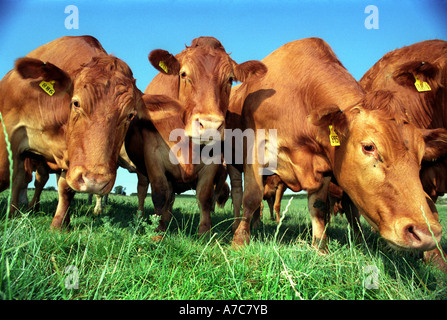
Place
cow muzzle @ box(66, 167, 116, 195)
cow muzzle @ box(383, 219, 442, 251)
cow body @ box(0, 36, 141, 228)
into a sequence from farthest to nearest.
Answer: cow body @ box(0, 36, 141, 228) → cow muzzle @ box(66, 167, 116, 195) → cow muzzle @ box(383, 219, 442, 251)

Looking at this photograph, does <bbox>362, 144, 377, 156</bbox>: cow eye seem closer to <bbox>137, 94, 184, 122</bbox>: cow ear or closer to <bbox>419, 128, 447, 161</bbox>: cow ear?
<bbox>419, 128, 447, 161</bbox>: cow ear

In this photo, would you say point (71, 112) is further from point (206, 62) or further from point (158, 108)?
point (206, 62)

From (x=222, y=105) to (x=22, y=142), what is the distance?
273 centimetres

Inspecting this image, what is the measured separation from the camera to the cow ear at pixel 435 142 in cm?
351

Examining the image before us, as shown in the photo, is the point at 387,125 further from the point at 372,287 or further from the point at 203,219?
the point at 203,219

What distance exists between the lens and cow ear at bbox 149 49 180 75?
4.64m

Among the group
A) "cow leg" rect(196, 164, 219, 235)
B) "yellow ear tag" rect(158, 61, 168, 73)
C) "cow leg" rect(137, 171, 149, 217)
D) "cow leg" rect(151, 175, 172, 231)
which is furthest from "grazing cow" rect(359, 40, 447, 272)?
"cow leg" rect(137, 171, 149, 217)

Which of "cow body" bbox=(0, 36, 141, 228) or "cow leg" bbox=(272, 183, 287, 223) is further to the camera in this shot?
"cow leg" bbox=(272, 183, 287, 223)

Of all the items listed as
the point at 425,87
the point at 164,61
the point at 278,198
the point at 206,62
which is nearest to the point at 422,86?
the point at 425,87

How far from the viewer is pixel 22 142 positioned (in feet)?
14.7

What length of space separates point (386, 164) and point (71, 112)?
3.23 metres

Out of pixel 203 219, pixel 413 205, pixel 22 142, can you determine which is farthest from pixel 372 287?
pixel 22 142

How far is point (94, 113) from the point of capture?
3.41 meters
